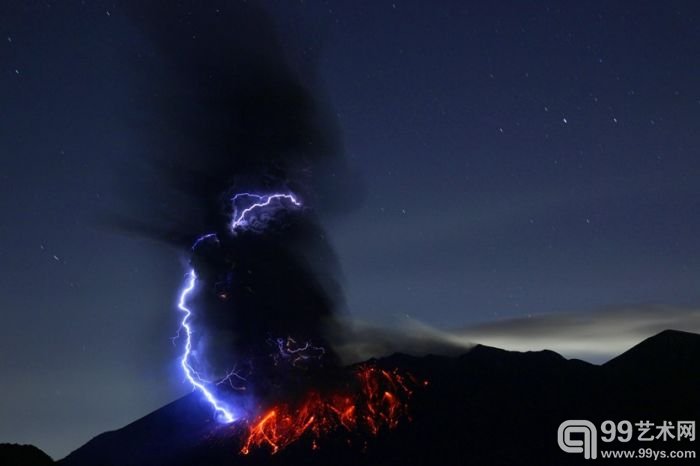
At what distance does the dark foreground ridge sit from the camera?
334 ft

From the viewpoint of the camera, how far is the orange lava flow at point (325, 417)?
352 feet

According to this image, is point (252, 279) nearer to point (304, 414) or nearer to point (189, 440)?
point (304, 414)

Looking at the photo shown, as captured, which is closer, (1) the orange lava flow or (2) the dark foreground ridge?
(2) the dark foreground ridge

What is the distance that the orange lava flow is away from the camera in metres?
107

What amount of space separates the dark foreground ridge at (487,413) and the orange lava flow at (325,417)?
2.05 m

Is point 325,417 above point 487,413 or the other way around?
the other way around

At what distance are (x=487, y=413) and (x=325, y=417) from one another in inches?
1019

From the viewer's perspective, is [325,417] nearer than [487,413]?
Yes

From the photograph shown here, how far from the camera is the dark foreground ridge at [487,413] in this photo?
4008 inches

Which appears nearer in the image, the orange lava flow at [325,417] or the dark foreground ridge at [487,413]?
the dark foreground ridge at [487,413]

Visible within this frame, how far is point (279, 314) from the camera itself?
98.4 metres

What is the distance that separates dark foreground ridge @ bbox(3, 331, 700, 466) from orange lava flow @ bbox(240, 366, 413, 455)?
2.05 metres

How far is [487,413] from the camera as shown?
11412 cm

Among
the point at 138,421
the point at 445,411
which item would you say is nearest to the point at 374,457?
the point at 445,411
